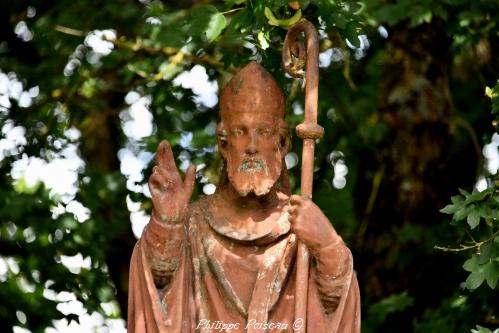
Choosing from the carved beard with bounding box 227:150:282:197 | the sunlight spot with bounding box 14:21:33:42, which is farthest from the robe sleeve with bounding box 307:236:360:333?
the sunlight spot with bounding box 14:21:33:42

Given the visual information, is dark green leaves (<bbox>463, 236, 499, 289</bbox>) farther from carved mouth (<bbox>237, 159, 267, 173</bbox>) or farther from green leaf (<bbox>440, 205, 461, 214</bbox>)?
carved mouth (<bbox>237, 159, 267, 173</bbox>)

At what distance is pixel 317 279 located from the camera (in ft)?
35.2

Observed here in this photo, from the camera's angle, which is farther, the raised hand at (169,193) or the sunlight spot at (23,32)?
the sunlight spot at (23,32)

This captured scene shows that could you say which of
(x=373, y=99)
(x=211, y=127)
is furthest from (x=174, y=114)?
(x=373, y=99)

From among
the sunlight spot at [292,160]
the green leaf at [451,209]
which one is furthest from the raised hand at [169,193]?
the sunlight spot at [292,160]

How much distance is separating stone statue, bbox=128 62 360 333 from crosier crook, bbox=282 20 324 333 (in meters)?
0.08

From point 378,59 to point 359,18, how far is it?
364 centimetres

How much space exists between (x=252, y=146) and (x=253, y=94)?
0.31 metres

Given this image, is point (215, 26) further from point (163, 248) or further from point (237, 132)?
point (163, 248)

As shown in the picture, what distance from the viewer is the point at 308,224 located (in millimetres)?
10539

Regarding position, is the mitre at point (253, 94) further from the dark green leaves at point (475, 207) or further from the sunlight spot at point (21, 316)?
the sunlight spot at point (21, 316)

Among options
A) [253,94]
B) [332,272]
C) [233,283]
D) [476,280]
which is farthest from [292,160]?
[332,272]

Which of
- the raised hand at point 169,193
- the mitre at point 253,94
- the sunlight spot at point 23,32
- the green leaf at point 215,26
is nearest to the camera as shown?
the raised hand at point 169,193

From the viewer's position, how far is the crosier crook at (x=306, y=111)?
10656mm
